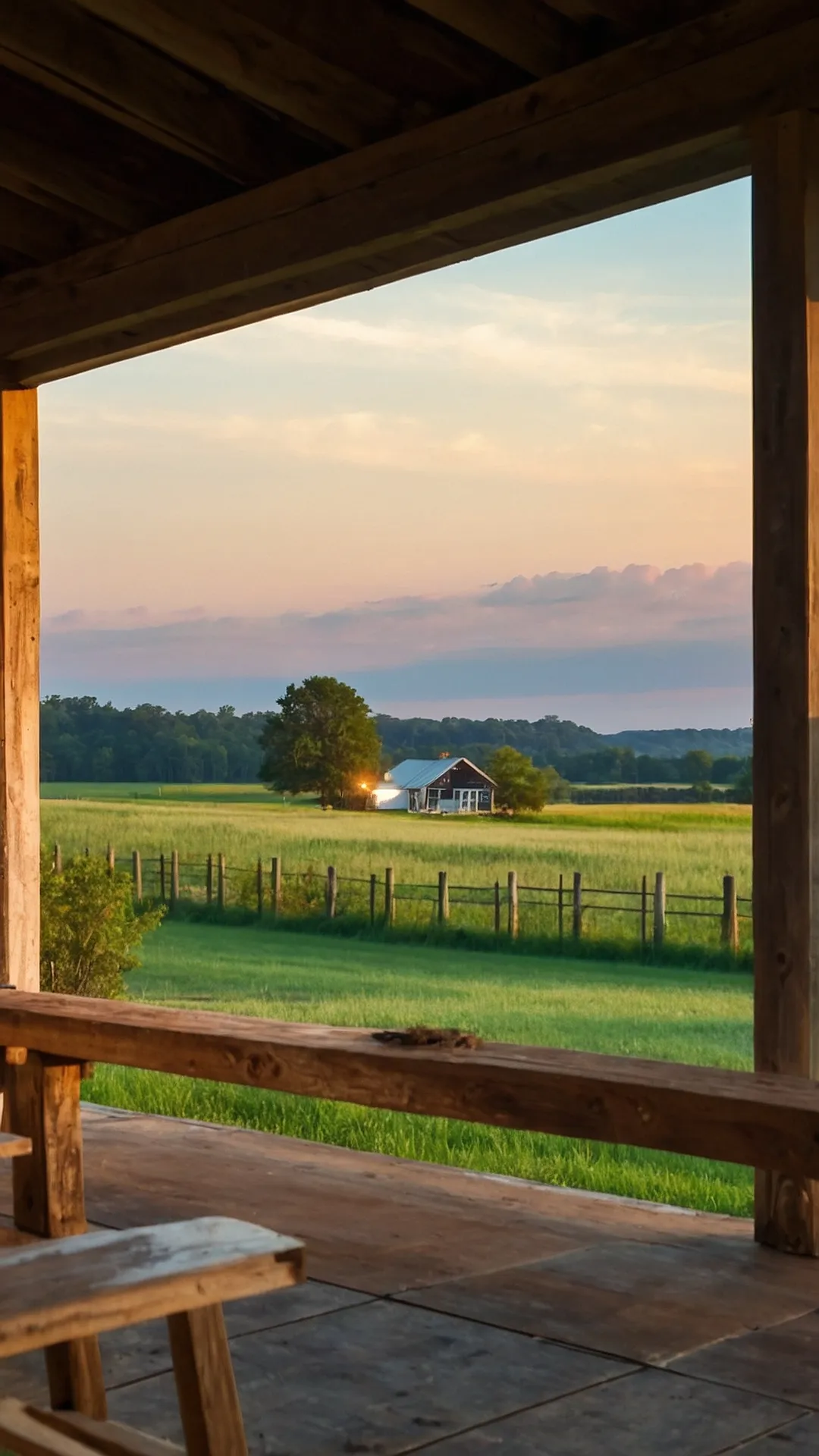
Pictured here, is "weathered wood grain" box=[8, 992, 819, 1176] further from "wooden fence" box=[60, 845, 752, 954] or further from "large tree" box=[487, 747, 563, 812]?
"large tree" box=[487, 747, 563, 812]

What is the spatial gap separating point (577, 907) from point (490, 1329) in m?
11.3

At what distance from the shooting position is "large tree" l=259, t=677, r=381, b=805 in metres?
13.0

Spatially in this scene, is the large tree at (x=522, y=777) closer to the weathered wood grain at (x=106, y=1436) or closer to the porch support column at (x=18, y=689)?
the porch support column at (x=18, y=689)

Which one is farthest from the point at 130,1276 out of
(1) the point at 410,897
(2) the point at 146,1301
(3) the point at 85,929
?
(1) the point at 410,897

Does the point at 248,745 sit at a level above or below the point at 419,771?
above

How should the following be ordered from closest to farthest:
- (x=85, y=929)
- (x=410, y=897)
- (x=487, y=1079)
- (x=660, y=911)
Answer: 1. (x=487, y=1079)
2. (x=85, y=929)
3. (x=660, y=911)
4. (x=410, y=897)

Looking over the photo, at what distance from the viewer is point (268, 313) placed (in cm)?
419

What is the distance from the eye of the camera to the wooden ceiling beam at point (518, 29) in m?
3.15

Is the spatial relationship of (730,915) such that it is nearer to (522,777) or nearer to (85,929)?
(522,777)

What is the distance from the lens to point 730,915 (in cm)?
1314

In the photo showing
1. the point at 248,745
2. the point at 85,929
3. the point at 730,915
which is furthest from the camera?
the point at 248,745

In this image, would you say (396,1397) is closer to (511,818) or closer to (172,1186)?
(172,1186)

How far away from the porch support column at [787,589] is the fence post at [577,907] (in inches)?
430

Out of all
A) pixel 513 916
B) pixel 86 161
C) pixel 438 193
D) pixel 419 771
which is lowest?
pixel 513 916
